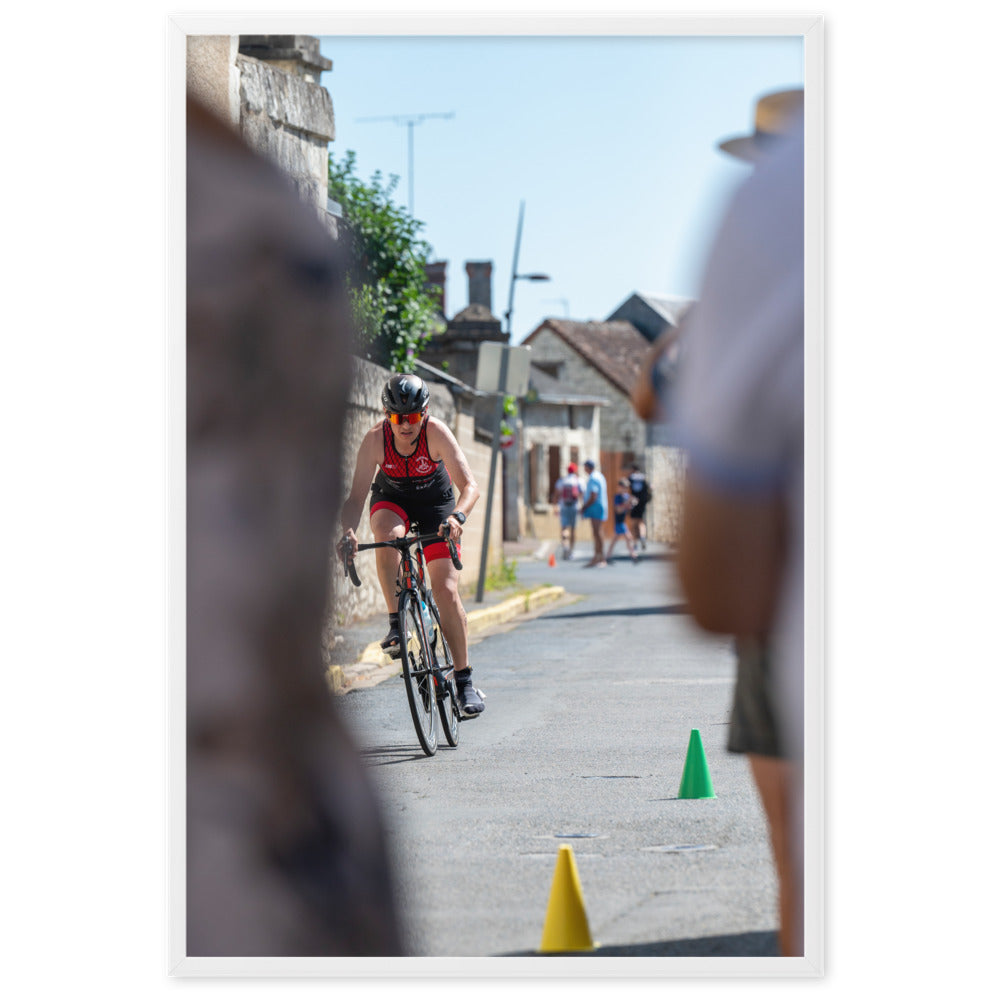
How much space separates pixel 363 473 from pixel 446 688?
4.78 ft

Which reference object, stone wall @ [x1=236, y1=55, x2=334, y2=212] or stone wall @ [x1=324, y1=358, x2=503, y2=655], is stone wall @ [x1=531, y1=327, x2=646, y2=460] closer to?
stone wall @ [x1=324, y1=358, x2=503, y2=655]

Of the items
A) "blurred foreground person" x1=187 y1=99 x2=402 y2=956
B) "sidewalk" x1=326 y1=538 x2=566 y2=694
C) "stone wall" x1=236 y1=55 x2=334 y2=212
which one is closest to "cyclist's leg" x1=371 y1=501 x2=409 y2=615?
"sidewalk" x1=326 y1=538 x2=566 y2=694

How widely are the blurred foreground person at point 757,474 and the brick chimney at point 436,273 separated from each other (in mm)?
951

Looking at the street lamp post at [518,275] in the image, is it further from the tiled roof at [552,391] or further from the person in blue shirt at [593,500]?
the person in blue shirt at [593,500]

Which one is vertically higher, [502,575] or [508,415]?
[508,415]

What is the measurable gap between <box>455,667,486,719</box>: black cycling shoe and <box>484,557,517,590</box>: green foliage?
231 centimetres

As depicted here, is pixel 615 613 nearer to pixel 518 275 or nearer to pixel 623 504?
pixel 623 504

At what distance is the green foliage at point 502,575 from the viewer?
8.15 meters

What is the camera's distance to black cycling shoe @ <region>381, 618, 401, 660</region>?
16.1 ft

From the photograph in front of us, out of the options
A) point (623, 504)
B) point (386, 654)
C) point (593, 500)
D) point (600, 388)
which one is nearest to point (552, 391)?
point (600, 388)

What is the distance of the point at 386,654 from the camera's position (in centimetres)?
491
